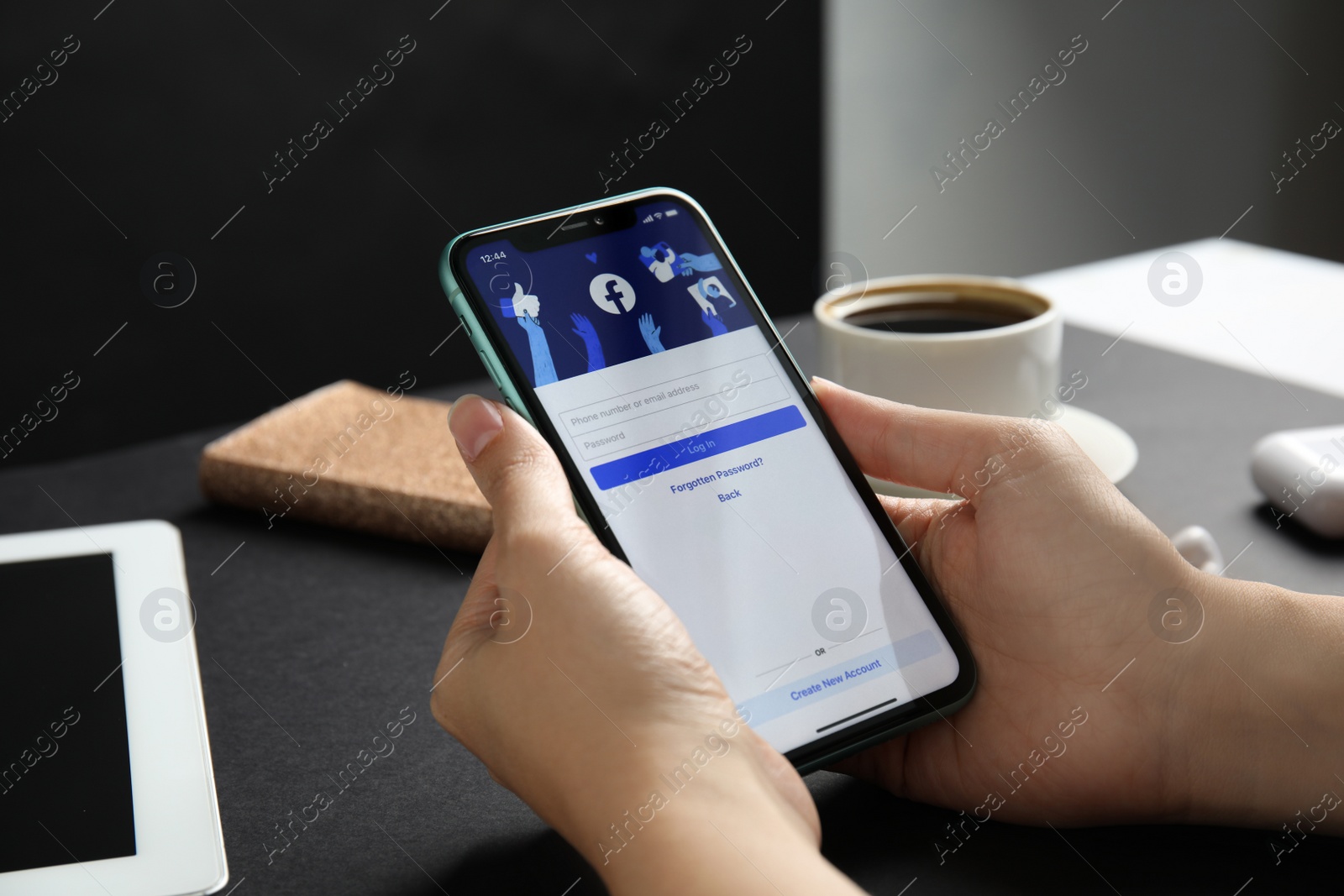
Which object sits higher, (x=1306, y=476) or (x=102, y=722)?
(x=102, y=722)

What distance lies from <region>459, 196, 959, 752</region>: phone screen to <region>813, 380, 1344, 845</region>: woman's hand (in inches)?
1.4

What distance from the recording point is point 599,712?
17.9 inches

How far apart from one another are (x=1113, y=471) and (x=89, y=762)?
2.15 ft

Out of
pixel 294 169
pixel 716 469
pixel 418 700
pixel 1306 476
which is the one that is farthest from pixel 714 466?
pixel 294 169

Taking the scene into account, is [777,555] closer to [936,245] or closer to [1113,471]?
[1113,471]

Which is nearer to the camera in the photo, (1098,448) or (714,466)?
(714,466)

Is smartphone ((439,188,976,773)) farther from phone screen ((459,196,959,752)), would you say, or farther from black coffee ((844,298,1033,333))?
black coffee ((844,298,1033,333))

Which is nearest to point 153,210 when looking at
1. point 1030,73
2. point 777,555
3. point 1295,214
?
point 777,555

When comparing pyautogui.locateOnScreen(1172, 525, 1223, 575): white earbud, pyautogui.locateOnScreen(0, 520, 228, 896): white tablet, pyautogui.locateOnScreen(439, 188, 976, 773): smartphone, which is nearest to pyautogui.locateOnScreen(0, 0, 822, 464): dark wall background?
pyautogui.locateOnScreen(0, 520, 228, 896): white tablet

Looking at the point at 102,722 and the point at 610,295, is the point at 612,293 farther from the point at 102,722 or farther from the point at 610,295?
the point at 102,722

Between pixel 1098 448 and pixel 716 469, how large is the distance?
38cm

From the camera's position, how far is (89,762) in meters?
0.53

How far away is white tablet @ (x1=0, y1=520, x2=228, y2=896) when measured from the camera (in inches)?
18.6

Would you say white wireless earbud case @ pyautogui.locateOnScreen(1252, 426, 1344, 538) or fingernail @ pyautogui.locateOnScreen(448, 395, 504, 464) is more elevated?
fingernail @ pyautogui.locateOnScreen(448, 395, 504, 464)
